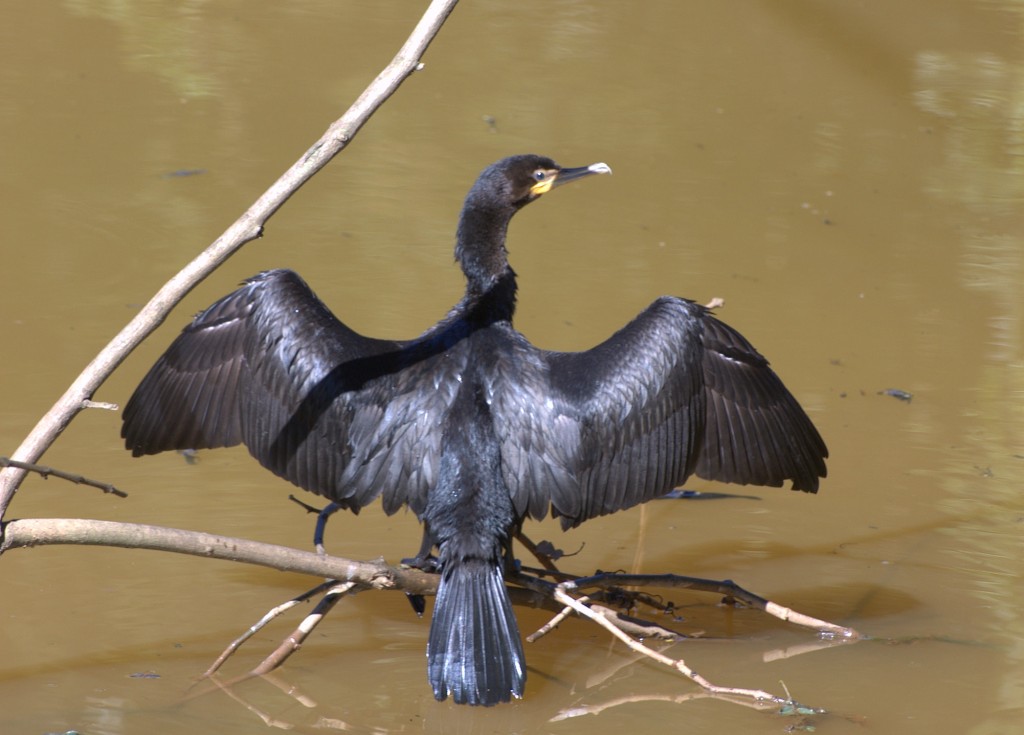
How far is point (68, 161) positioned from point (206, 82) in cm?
132

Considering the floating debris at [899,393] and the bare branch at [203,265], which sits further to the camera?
the floating debris at [899,393]

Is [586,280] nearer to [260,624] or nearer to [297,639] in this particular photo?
[297,639]

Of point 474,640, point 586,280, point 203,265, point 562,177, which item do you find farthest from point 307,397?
point 586,280

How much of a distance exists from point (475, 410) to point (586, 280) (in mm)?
2900

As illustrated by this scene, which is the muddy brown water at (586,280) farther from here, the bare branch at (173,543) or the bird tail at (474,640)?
the bare branch at (173,543)

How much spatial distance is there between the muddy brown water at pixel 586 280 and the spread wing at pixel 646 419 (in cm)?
58

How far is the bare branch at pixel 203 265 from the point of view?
3.15 m

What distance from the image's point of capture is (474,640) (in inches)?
151

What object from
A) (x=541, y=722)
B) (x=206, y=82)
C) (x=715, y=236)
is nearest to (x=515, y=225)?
(x=715, y=236)

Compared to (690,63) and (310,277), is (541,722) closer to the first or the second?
(310,277)

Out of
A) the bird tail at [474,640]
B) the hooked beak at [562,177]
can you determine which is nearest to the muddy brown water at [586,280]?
the bird tail at [474,640]

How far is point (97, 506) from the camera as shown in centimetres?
498

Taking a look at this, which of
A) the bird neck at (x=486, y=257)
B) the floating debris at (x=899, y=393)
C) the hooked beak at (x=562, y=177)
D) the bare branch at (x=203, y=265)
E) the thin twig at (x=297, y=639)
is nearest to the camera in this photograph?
the bare branch at (x=203, y=265)

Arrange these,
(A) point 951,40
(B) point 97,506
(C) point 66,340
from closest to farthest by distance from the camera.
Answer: (B) point 97,506 < (C) point 66,340 < (A) point 951,40
